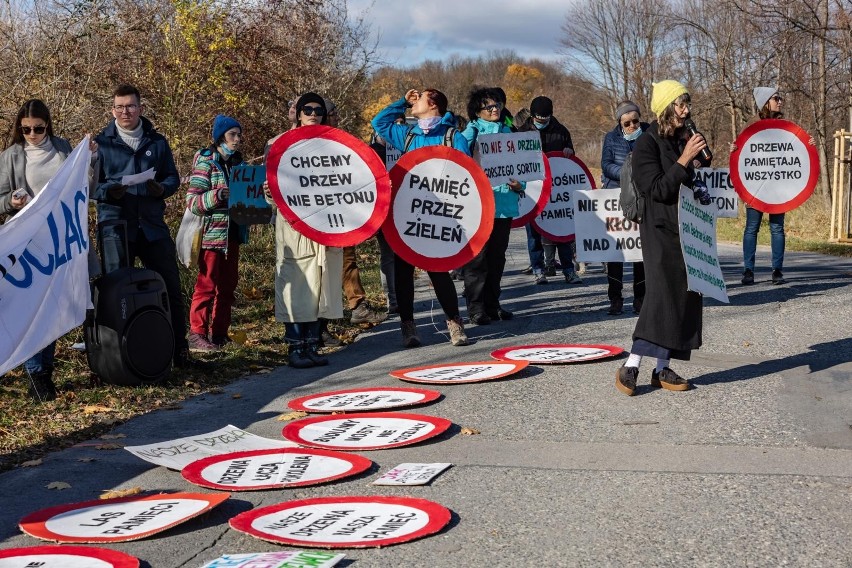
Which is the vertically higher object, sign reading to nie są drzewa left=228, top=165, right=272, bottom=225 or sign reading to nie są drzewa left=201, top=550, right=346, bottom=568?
sign reading to nie są drzewa left=228, top=165, right=272, bottom=225

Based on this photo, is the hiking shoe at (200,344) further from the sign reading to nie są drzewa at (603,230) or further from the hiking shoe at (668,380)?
the hiking shoe at (668,380)

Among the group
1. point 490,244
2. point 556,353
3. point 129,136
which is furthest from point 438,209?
point 129,136

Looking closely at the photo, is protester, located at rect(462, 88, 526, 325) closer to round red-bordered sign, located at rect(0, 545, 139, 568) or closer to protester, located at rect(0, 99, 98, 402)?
protester, located at rect(0, 99, 98, 402)

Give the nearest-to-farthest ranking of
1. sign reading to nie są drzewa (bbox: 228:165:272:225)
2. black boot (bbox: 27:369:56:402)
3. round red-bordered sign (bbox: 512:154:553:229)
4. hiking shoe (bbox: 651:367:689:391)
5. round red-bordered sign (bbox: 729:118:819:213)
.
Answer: hiking shoe (bbox: 651:367:689:391)
black boot (bbox: 27:369:56:402)
sign reading to nie są drzewa (bbox: 228:165:272:225)
round red-bordered sign (bbox: 729:118:819:213)
round red-bordered sign (bbox: 512:154:553:229)

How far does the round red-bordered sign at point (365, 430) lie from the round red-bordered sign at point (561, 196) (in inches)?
273

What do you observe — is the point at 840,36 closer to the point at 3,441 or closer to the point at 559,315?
the point at 559,315

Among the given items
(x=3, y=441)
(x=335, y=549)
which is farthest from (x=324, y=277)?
(x=335, y=549)

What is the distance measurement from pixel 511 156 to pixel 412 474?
261 inches

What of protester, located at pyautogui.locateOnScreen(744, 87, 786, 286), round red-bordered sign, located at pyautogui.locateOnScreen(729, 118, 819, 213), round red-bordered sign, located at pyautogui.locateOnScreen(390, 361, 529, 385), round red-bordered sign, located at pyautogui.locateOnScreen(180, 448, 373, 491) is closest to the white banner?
round red-bordered sign, located at pyautogui.locateOnScreen(180, 448, 373, 491)

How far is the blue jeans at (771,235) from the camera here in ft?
43.6

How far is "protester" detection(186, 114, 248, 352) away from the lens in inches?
384

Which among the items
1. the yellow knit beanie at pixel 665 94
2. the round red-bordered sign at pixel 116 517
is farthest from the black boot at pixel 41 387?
the yellow knit beanie at pixel 665 94

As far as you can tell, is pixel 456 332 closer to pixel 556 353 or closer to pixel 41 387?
pixel 556 353

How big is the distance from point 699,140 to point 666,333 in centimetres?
124
